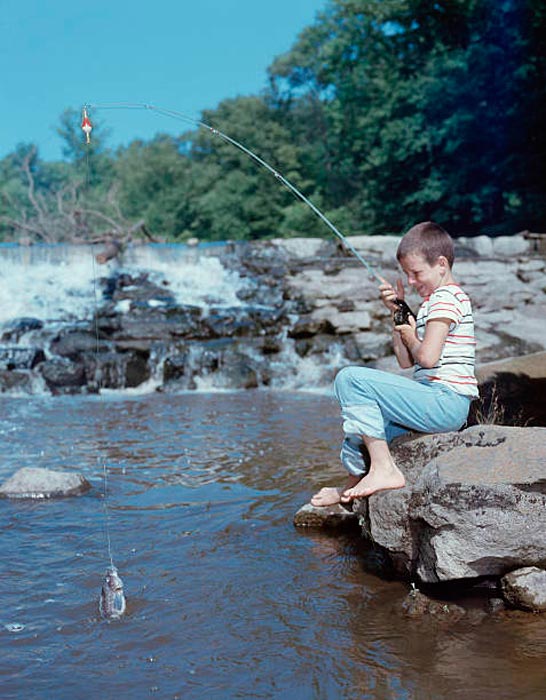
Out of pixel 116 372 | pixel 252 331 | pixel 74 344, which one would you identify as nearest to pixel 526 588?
pixel 116 372

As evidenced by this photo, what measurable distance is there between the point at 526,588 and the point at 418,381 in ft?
3.48

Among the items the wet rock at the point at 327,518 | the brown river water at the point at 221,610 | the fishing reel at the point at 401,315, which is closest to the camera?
the brown river water at the point at 221,610

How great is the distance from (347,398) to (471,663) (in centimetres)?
131

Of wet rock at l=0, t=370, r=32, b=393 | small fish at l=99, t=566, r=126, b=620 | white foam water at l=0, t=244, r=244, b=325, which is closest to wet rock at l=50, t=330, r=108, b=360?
wet rock at l=0, t=370, r=32, b=393

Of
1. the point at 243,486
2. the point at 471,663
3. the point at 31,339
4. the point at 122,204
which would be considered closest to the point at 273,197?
the point at 122,204

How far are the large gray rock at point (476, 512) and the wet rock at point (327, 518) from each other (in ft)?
2.61

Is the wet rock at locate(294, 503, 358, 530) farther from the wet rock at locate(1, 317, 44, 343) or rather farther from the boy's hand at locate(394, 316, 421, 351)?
the wet rock at locate(1, 317, 44, 343)

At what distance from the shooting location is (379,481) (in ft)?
10.6

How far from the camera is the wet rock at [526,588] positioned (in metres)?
2.75

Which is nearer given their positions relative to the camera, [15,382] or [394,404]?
[394,404]

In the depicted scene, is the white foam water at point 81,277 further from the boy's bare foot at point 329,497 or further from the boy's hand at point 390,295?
the boy's hand at point 390,295

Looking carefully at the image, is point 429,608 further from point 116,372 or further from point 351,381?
point 116,372

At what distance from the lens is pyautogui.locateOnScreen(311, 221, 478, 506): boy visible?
329 centimetres

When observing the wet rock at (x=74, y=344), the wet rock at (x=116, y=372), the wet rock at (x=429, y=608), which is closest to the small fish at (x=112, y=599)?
the wet rock at (x=429, y=608)
